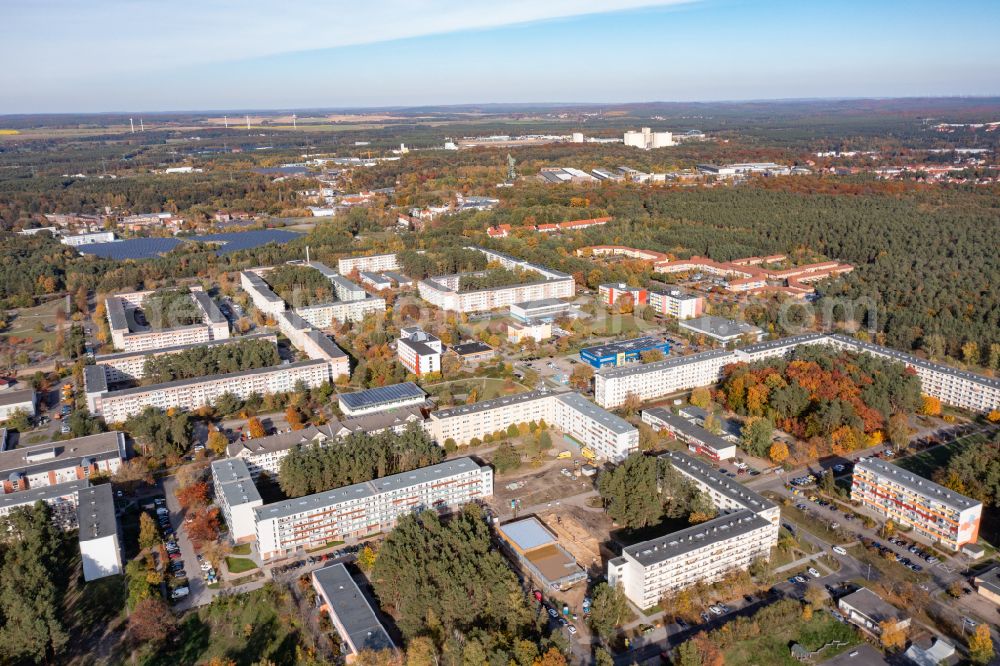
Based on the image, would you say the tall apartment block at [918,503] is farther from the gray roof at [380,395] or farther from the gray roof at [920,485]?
the gray roof at [380,395]

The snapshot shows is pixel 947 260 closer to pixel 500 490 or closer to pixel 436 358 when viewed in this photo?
pixel 436 358

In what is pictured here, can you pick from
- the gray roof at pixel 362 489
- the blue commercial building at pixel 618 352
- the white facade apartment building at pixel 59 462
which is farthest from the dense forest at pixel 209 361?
the blue commercial building at pixel 618 352

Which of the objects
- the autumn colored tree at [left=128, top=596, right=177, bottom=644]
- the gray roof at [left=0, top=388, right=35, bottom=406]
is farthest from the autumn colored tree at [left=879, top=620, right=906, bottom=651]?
the gray roof at [left=0, top=388, right=35, bottom=406]

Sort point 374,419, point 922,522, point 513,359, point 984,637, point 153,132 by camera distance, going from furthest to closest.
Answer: point 153,132
point 513,359
point 374,419
point 922,522
point 984,637

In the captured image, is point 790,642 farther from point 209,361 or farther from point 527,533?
point 209,361

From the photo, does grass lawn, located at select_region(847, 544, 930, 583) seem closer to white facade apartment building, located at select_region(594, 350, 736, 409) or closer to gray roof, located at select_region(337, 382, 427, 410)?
white facade apartment building, located at select_region(594, 350, 736, 409)

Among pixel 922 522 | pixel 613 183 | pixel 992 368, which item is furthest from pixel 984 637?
pixel 613 183
